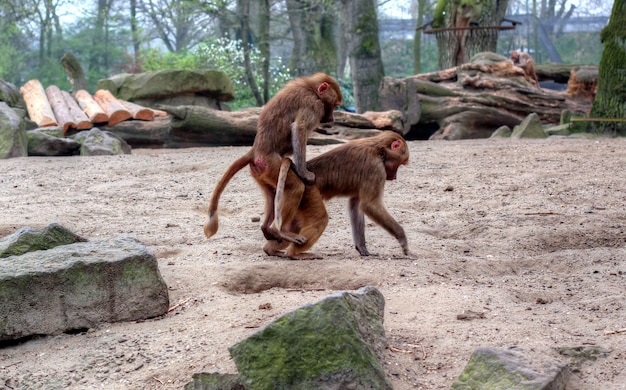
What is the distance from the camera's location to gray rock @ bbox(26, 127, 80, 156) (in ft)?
36.0

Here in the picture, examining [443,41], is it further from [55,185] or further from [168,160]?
[55,185]

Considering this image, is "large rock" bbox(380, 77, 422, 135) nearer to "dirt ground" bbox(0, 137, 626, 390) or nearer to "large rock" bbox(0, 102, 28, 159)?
"dirt ground" bbox(0, 137, 626, 390)

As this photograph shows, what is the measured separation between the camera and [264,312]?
162 inches

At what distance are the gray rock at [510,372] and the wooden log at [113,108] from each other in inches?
422

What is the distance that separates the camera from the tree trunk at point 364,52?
1590cm

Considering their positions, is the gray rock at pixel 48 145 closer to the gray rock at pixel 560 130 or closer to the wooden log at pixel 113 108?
the wooden log at pixel 113 108

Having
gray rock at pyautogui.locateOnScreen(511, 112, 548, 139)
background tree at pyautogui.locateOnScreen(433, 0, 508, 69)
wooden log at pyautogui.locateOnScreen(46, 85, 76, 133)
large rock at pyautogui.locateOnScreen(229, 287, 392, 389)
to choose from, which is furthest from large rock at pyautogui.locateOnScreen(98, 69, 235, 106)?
large rock at pyautogui.locateOnScreen(229, 287, 392, 389)

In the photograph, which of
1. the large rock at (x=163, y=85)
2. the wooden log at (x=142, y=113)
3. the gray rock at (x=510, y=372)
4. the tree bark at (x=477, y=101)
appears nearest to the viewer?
the gray rock at (x=510, y=372)

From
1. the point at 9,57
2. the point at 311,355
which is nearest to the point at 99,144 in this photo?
the point at 311,355

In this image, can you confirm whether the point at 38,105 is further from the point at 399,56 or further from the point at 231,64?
the point at 399,56

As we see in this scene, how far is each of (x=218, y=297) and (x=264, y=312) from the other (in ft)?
1.76

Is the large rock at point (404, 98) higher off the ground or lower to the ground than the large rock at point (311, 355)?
higher

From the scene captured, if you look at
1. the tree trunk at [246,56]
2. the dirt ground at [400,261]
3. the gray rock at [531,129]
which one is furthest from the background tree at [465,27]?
the dirt ground at [400,261]

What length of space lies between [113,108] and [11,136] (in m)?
2.80
